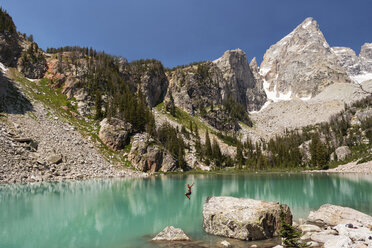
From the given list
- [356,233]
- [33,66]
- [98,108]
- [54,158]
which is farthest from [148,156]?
[356,233]

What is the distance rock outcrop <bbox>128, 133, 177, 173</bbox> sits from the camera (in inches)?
2909

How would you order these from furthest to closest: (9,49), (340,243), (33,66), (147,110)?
(147,110)
(33,66)
(9,49)
(340,243)

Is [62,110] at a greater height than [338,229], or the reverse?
[62,110]

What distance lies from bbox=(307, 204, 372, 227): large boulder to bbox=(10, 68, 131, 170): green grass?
5922cm

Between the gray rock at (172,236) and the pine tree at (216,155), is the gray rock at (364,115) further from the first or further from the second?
the gray rock at (172,236)

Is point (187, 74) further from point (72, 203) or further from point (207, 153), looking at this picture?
point (72, 203)

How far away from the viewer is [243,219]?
47.3 ft

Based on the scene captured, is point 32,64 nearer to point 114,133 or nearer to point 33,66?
point 33,66

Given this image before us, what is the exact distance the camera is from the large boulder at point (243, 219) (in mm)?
14059

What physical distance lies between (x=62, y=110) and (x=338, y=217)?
84.6m

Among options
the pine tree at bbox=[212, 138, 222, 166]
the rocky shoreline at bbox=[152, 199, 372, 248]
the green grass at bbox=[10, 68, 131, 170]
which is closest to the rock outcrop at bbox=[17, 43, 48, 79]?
the green grass at bbox=[10, 68, 131, 170]

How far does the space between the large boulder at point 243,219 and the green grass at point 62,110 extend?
189ft

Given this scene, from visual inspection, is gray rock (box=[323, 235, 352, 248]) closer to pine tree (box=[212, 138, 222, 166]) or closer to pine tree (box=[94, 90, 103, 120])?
pine tree (box=[94, 90, 103, 120])

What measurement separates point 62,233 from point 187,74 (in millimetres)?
153257
